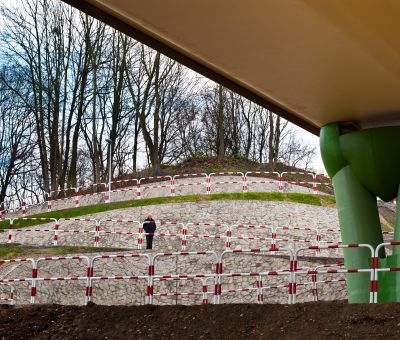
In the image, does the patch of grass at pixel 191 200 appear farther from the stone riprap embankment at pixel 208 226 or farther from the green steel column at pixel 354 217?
the green steel column at pixel 354 217

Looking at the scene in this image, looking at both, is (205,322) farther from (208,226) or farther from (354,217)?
(208,226)

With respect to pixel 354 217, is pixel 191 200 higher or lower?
higher

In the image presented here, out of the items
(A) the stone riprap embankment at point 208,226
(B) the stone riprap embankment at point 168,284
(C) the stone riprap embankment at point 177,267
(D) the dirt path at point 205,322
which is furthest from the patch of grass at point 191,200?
(D) the dirt path at point 205,322

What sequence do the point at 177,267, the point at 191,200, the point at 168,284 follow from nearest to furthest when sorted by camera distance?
the point at 168,284, the point at 177,267, the point at 191,200

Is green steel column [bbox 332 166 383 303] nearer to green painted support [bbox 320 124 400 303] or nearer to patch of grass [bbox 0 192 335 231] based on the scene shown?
green painted support [bbox 320 124 400 303]

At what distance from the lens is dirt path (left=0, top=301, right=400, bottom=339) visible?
8.13m

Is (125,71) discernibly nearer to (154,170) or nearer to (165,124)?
(154,170)

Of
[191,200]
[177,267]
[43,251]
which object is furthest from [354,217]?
[191,200]

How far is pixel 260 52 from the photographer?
8039 mm

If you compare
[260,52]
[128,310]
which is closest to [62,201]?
[128,310]

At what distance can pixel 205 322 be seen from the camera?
9.62 m

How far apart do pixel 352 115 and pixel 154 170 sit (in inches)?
1184

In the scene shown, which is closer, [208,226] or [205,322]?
[205,322]

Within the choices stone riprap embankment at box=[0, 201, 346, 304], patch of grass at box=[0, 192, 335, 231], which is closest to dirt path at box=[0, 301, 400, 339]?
stone riprap embankment at box=[0, 201, 346, 304]
